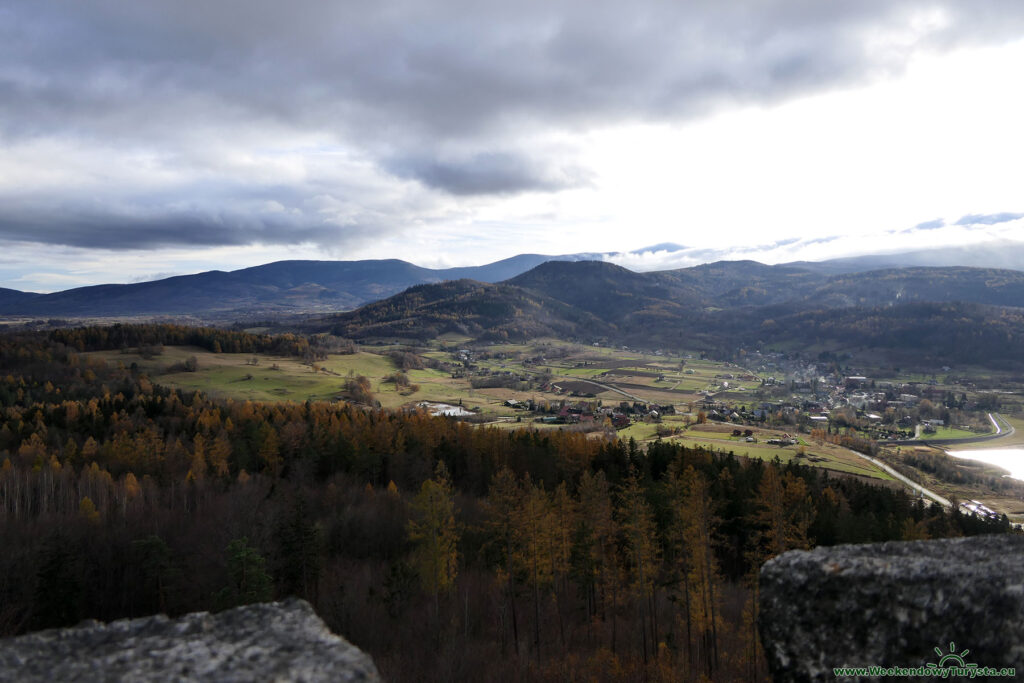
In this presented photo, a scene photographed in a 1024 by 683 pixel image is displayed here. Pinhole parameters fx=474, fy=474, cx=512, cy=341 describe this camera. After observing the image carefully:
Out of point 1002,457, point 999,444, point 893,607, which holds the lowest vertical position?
point 999,444

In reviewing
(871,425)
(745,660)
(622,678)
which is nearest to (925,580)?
(622,678)

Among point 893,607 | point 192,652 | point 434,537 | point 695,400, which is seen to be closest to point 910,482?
point 695,400

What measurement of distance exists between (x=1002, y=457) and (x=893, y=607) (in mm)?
118992

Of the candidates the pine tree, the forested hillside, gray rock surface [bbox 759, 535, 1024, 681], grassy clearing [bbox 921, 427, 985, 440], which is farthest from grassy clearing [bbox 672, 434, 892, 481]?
gray rock surface [bbox 759, 535, 1024, 681]

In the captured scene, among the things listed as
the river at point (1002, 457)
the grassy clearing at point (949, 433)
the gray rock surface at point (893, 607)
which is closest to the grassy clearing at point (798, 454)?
the river at point (1002, 457)

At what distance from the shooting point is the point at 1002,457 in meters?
87.3

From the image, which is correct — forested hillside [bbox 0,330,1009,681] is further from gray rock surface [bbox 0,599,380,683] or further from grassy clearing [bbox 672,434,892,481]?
gray rock surface [bbox 0,599,380,683]

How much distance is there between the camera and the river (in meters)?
81.1

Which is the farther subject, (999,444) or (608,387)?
(608,387)

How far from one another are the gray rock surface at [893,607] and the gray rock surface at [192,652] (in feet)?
19.0

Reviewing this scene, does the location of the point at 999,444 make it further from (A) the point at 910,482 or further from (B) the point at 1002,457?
(A) the point at 910,482

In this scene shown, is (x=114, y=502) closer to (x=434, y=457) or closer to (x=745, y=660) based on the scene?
(x=434, y=457)

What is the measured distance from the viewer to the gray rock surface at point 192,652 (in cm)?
494

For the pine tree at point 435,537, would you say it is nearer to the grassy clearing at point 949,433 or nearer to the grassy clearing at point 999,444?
the grassy clearing at point 999,444
